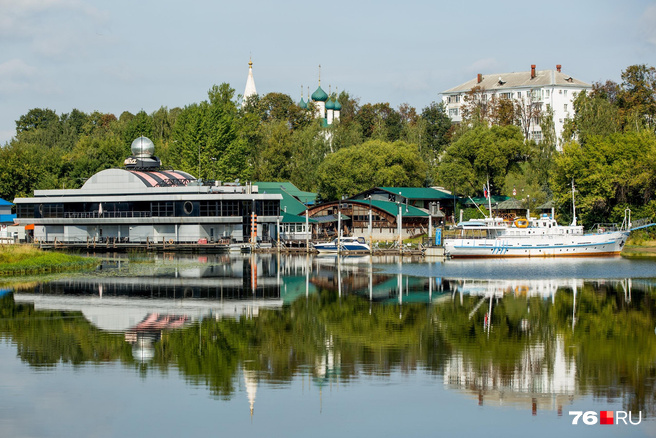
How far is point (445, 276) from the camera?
57156mm

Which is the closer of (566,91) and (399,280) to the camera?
(399,280)

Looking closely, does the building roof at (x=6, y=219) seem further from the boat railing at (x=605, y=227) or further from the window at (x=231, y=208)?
the boat railing at (x=605, y=227)

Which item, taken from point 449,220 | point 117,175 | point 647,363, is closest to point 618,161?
point 449,220

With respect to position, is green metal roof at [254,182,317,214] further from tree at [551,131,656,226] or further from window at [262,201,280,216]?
tree at [551,131,656,226]

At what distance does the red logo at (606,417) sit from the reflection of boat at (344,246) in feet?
186

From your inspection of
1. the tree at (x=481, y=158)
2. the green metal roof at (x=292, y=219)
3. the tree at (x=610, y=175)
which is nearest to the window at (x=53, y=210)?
the green metal roof at (x=292, y=219)

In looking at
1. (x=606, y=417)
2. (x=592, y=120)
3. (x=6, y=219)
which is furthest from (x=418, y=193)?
(x=606, y=417)

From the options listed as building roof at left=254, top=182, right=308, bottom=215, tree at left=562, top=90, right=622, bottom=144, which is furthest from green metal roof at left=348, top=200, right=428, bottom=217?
tree at left=562, top=90, right=622, bottom=144

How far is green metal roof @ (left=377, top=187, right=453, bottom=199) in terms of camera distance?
9694 cm

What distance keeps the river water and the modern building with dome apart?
3287 cm

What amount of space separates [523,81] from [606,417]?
4782 inches

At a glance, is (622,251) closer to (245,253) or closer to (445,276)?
(445,276)

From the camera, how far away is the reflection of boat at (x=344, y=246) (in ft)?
260

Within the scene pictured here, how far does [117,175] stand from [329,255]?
26.1 metres
